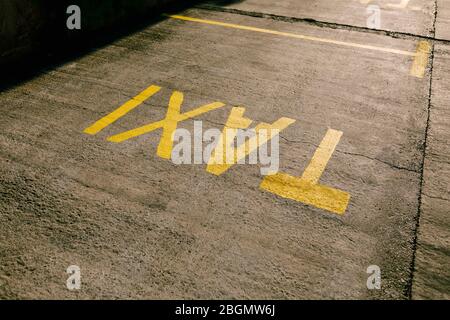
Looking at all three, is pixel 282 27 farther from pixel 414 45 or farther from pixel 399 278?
pixel 399 278

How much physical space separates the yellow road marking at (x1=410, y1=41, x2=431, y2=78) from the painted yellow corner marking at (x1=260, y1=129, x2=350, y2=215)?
3159 mm

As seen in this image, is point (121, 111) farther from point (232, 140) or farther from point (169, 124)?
point (232, 140)

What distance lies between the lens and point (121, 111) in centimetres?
491

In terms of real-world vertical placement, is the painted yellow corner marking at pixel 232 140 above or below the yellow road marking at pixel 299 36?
below

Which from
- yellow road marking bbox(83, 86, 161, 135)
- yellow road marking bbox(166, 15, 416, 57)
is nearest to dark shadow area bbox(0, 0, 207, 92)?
yellow road marking bbox(166, 15, 416, 57)

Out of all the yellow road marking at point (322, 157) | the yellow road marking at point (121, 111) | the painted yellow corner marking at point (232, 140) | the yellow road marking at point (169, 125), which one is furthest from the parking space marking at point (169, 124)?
the yellow road marking at point (322, 157)

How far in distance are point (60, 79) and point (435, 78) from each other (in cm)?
604

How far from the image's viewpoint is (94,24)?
700 cm

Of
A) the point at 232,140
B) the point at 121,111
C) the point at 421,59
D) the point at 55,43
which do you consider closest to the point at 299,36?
the point at 421,59

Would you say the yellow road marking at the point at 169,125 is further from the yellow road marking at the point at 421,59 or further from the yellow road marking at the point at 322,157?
the yellow road marking at the point at 421,59

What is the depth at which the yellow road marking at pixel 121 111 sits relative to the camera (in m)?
4.54

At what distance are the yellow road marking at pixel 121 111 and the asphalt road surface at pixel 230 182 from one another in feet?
0.09

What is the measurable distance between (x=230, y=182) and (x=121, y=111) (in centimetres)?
204
